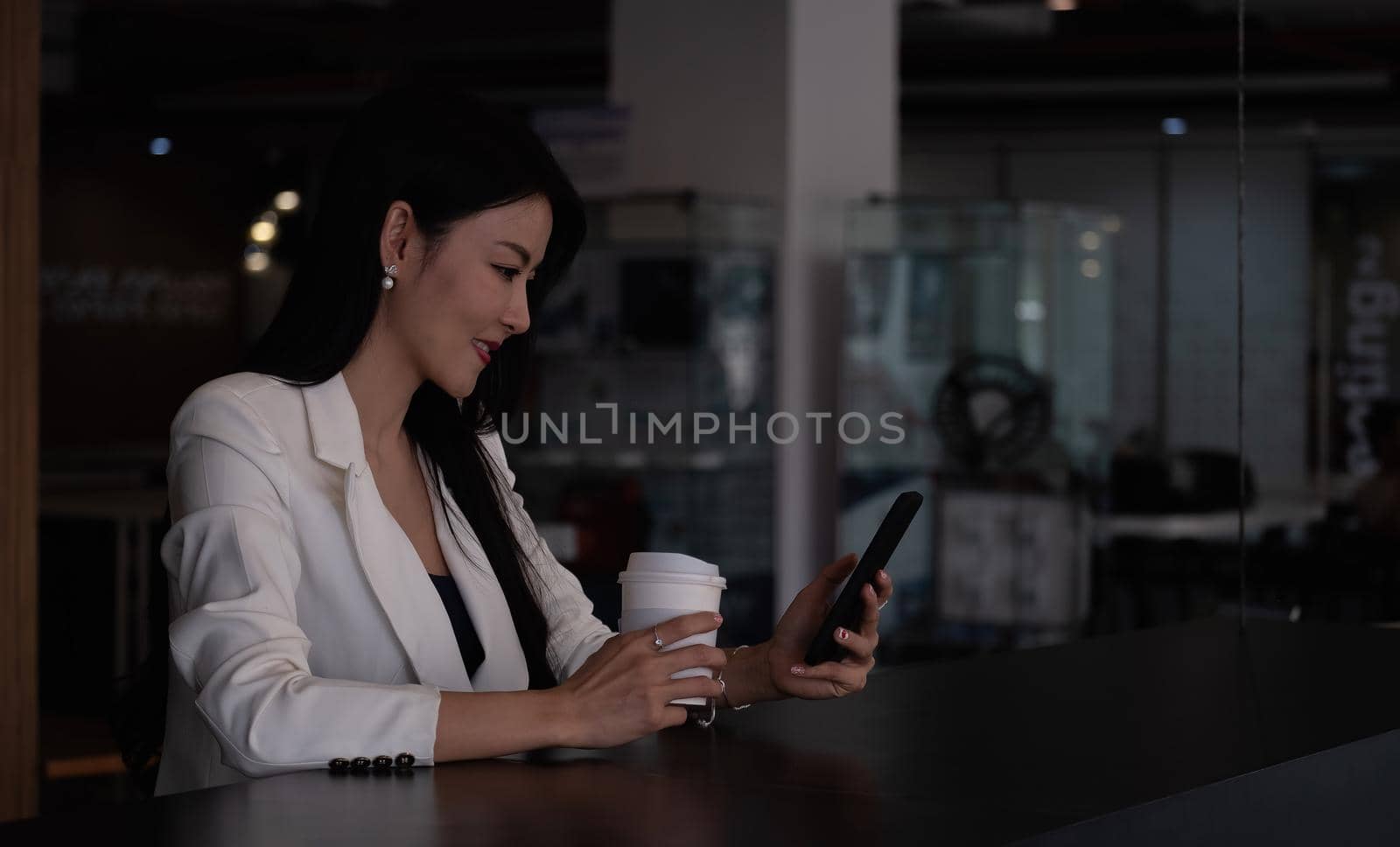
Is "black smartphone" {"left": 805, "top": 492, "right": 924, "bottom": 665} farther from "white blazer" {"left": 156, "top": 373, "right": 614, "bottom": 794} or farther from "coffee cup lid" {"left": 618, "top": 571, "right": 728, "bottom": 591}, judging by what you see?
"white blazer" {"left": 156, "top": 373, "right": 614, "bottom": 794}

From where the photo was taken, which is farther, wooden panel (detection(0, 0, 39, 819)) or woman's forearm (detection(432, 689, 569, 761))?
wooden panel (detection(0, 0, 39, 819))

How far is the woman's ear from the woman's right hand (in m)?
0.51

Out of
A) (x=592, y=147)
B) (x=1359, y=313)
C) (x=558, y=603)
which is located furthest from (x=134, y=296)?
(x=558, y=603)

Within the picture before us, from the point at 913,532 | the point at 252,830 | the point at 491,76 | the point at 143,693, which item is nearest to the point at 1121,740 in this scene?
the point at 252,830

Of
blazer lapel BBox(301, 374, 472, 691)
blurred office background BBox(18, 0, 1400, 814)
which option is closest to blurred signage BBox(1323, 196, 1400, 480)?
blurred office background BBox(18, 0, 1400, 814)

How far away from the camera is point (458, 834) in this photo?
114cm

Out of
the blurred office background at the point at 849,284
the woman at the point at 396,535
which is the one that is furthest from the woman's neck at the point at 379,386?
the blurred office background at the point at 849,284

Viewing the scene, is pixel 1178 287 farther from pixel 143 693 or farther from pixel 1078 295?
pixel 143 693

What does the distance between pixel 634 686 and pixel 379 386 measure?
22.3 inches

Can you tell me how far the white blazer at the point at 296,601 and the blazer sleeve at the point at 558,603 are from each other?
0.03 m

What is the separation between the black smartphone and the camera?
4.89ft

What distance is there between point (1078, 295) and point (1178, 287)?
4.62 meters

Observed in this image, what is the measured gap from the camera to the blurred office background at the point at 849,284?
5.72m

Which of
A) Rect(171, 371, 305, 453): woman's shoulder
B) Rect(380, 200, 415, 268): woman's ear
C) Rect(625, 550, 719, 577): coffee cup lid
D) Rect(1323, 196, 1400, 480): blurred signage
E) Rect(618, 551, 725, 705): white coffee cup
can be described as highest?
Rect(1323, 196, 1400, 480): blurred signage
